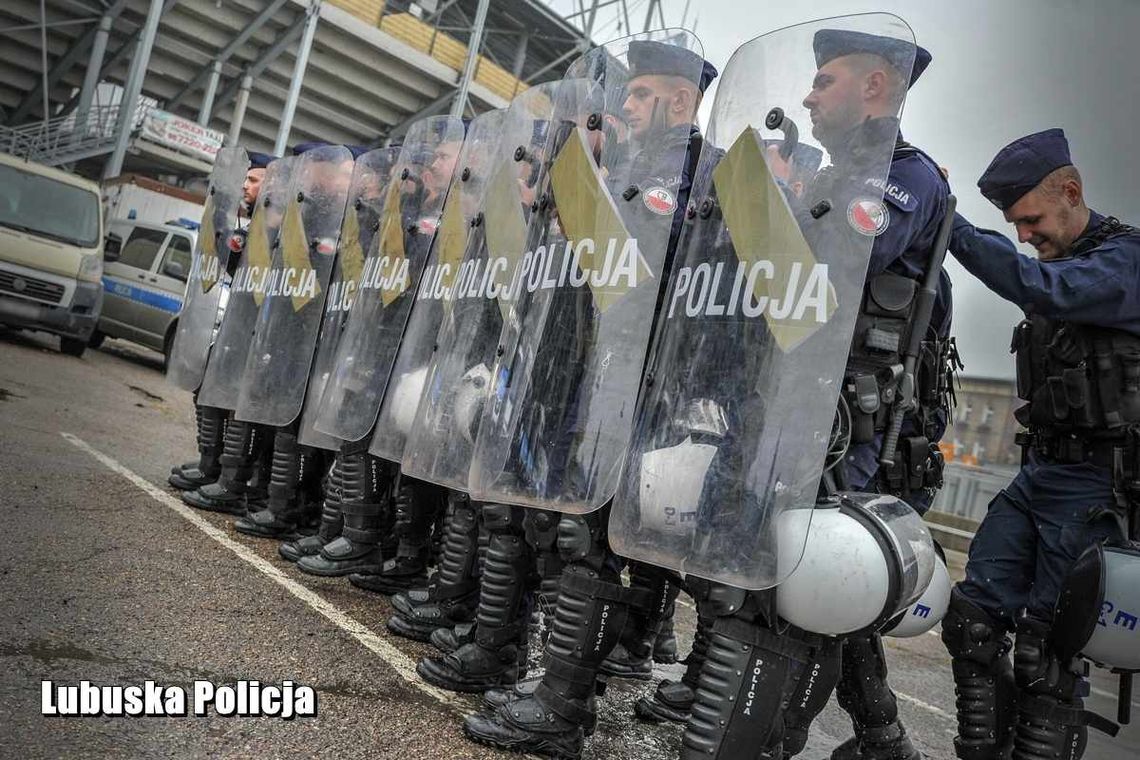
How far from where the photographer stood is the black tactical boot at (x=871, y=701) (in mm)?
2963

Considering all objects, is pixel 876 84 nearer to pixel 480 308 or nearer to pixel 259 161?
pixel 480 308

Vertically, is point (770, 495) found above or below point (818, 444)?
below

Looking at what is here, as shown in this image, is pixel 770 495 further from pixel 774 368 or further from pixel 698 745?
pixel 698 745

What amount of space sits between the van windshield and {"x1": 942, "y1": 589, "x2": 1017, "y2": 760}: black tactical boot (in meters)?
9.98

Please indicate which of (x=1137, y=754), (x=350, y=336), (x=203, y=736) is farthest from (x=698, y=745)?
(x=1137, y=754)

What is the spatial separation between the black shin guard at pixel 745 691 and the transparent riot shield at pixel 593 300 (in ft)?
1.65

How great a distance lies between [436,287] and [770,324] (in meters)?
1.77

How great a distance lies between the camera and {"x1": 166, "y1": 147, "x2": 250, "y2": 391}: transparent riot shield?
527cm

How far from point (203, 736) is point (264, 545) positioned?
234 centimetres

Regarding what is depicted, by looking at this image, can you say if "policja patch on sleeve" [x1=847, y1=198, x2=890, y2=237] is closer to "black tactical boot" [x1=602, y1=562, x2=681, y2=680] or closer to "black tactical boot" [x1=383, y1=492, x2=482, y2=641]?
"black tactical boot" [x1=602, y1=562, x2=681, y2=680]

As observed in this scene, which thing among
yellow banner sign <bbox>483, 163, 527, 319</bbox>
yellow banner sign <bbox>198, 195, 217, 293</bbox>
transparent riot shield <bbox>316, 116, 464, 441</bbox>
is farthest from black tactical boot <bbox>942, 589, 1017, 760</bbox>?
yellow banner sign <bbox>198, 195, 217, 293</bbox>

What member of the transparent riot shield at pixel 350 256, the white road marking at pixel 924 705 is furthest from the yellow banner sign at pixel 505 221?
the white road marking at pixel 924 705

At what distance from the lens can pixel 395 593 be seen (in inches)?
160

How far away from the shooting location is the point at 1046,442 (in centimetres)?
304
